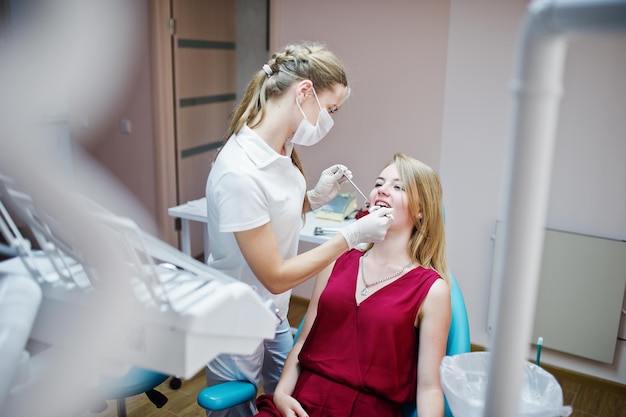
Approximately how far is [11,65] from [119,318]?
12.1 ft

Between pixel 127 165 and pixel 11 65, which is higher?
pixel 11 65

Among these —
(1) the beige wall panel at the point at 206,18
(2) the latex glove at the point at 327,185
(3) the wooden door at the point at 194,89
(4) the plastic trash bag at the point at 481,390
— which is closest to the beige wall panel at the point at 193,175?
(3) the wooden door at the point at 194,89

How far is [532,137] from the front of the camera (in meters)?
0.37

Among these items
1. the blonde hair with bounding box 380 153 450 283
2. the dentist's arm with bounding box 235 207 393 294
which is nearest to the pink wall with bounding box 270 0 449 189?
the blonde hair with bounding box 380 153 450 283

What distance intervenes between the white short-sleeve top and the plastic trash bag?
0.52 metres

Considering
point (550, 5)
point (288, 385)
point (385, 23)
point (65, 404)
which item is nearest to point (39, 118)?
point (385, 23)

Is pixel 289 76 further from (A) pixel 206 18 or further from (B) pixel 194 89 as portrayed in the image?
(A) pixel 206 18

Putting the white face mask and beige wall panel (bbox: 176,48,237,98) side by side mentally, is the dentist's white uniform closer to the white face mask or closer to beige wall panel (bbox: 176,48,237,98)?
the white face mask

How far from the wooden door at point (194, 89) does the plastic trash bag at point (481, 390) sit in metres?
3.02

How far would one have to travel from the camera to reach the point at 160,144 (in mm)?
3654

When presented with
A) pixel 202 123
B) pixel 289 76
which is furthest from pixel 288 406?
pixel 202 123

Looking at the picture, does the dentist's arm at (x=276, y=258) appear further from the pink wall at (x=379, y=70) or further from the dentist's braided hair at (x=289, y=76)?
the pink wall at (x=379, y=70)

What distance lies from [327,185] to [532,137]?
1.45 meters

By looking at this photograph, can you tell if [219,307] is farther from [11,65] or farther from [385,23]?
[11,65]
